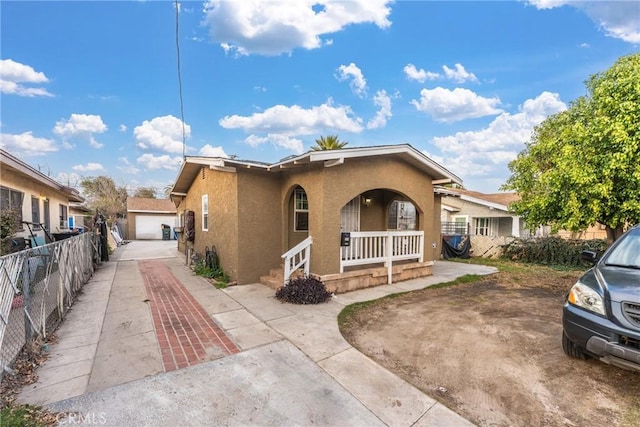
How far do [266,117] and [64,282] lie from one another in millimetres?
16184

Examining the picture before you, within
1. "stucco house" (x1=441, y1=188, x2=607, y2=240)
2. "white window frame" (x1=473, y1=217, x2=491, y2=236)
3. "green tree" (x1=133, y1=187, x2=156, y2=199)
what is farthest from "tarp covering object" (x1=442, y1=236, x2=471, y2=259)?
"green tree" (x1=133, y1=187, x2=156, y2=199)

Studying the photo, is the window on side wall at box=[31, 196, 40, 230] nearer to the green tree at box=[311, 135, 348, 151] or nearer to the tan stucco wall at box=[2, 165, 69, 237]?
the tan stucco wall at box=[2, 165, 69, 237]

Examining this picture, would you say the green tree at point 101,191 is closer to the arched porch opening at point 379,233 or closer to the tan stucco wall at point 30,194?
the tan stucco wall at point 30,194

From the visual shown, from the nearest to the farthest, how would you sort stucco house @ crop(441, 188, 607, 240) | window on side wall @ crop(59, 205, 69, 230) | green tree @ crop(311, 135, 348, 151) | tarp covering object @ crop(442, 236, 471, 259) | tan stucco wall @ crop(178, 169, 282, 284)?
tan stucco wall @ crop(178, 169, 282, 284) → window on side wall @ crop(59, 205, 69, 230) → tarp covering object @ crop(442, 236, 471, 259) → stucco house @ crop(441, 188, 607, 240) → green tree @ crop(311, 135, 348, 151)

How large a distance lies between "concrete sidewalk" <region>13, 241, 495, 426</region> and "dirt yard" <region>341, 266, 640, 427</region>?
39cm

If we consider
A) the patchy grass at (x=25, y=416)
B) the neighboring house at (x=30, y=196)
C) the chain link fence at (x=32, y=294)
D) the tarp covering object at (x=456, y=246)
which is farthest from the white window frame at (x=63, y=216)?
the tarp covering object at (x=456, y=246)

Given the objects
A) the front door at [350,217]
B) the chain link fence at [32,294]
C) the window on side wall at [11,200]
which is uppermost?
the window on side wall at [11,200]

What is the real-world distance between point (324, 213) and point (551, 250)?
1154 centimetres

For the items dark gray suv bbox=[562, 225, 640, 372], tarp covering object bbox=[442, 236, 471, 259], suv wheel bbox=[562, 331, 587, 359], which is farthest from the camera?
tarp covering object bbox=[442, 236, 471, 259]

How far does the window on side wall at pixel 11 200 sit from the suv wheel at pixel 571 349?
11551 millimetres

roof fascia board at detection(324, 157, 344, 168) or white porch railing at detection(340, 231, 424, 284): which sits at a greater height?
roof fascia board at detection(324, 157, 344, 168)

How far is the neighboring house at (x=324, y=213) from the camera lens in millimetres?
6660

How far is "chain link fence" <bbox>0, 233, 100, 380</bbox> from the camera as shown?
308 cm

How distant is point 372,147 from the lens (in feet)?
22.2
